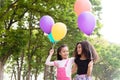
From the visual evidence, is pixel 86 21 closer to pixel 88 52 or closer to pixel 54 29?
pixel 54 29

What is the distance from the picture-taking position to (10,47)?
59.3 ft

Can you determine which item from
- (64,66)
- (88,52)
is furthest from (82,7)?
(88,52)

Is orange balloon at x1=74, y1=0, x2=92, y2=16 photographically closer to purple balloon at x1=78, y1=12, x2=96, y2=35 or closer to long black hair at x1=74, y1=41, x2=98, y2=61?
purple balloon at x1=78, y1=12, x2=96, y2=35

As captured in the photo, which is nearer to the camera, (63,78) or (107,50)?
(63,78)

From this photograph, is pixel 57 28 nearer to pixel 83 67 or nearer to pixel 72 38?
pixel 83 67

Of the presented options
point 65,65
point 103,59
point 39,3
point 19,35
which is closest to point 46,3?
point 39,3

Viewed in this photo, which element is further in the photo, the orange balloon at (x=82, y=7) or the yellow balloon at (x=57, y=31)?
the orange balloon at (x=82, y=7)

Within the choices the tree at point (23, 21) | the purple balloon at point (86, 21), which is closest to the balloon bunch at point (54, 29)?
the purple balloon at point (86, 21)

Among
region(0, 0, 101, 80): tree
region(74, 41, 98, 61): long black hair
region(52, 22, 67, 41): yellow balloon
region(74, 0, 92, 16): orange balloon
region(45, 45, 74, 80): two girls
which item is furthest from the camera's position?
region(0, 0, 101, 80): tree

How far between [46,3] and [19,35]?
271cm

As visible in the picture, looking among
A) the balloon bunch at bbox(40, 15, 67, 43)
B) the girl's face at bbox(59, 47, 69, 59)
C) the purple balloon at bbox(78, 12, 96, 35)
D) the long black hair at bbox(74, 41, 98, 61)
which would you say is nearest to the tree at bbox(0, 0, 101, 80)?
the balloon bunch at bbox(40, 15, 67, 43)

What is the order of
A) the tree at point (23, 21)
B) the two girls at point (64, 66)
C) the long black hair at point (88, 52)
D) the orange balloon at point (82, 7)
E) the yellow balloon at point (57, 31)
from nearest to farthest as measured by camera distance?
the long black hair at point (88, 52)
the two girls at point (64, 66)
the yellow balloon at point (57, 31)
the orange balloon at point (82, 7)
the tree at point (23, 21)

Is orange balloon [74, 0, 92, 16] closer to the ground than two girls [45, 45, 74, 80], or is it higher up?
higher up

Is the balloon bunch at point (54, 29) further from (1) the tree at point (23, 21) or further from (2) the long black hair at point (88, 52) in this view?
(1) the tree at point (23, 21)
